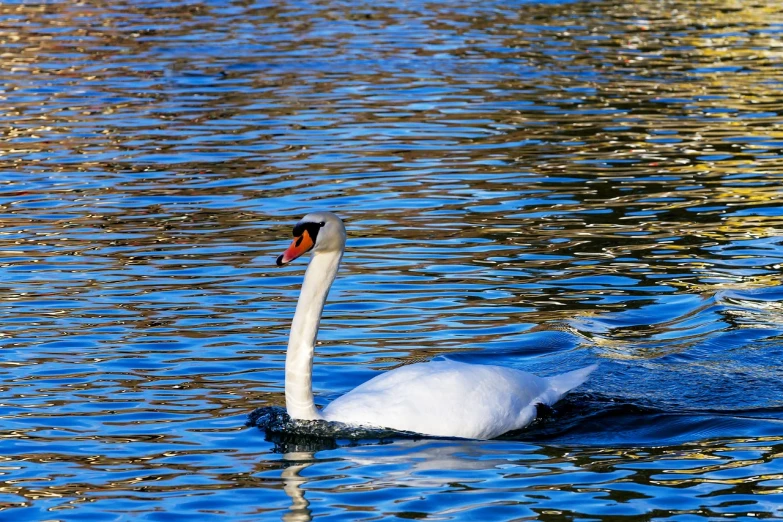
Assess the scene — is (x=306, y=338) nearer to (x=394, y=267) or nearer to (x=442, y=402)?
(x=442, y=402)

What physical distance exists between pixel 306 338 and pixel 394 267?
464cm

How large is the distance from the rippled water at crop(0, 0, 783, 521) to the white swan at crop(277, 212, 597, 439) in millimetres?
147

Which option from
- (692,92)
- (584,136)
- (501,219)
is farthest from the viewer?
(692,92)

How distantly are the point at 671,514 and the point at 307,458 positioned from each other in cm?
224

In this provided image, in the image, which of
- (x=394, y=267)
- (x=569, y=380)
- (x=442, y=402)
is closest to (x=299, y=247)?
(x=442, y=402)

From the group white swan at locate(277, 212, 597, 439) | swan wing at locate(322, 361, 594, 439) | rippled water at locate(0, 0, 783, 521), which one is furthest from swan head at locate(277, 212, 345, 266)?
rippled water at locate(0, 0, 783, 521)

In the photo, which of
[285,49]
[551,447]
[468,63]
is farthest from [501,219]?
[285,49]

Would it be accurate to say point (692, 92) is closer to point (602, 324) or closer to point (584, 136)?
point (584, 136)

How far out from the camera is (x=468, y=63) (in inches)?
1004

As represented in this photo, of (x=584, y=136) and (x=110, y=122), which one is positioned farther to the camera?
(x=110, y=122)

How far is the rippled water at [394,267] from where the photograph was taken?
7980 millimetres

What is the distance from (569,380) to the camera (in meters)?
9.50

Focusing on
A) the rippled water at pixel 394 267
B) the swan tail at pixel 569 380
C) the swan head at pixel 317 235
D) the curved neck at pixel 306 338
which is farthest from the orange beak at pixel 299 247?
the swan tail at pixel 569 380

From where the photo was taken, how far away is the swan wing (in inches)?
335
